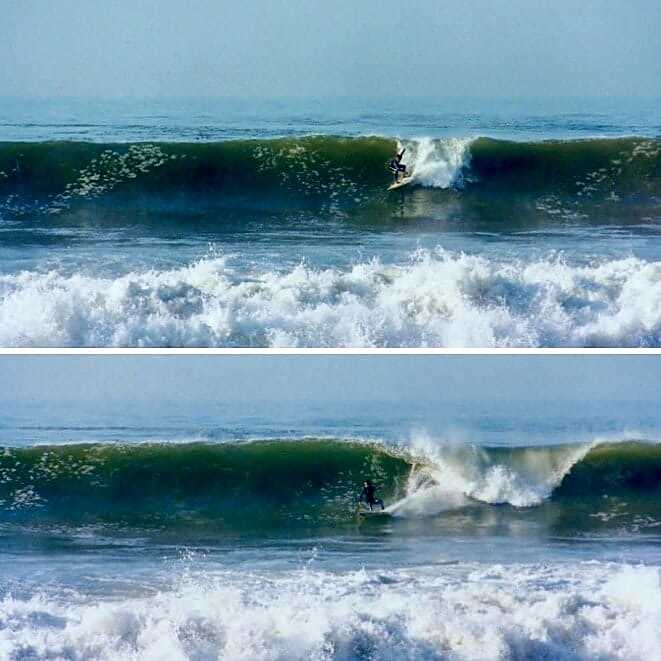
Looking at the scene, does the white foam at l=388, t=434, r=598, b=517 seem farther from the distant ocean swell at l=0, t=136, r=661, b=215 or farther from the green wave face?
the distant ocean swell at l=0, t=136, r=661, b=215

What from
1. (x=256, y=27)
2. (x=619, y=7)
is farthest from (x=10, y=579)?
(x=619, y=7)

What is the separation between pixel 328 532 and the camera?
9.28m

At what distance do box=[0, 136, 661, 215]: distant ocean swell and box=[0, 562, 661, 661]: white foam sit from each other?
403 cm

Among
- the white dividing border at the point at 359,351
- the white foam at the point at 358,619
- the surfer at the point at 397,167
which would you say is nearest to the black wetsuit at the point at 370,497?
the white foam at the point at 358,619

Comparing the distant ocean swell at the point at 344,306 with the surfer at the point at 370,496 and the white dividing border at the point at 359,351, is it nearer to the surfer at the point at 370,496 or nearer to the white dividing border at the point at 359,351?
the white dividing border at the point at 359,351

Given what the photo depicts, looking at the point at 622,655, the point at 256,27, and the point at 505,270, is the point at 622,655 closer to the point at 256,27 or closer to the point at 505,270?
the point at 505,270

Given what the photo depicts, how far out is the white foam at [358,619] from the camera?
8.11 meters

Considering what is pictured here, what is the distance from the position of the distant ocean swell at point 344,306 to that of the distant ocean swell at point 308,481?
1134 mm

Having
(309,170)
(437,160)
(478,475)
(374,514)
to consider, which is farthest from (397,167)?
(374,514)

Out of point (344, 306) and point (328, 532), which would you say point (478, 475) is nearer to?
point (328, 532)

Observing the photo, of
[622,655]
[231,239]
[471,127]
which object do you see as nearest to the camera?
[622,655]

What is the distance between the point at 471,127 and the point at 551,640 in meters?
5.62

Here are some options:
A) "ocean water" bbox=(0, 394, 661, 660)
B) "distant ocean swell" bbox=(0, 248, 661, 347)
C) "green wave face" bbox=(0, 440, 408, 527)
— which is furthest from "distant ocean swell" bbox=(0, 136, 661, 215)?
"green wave face" bbox=(0, 440, 408, 527)

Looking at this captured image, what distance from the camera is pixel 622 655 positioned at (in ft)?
26.6
